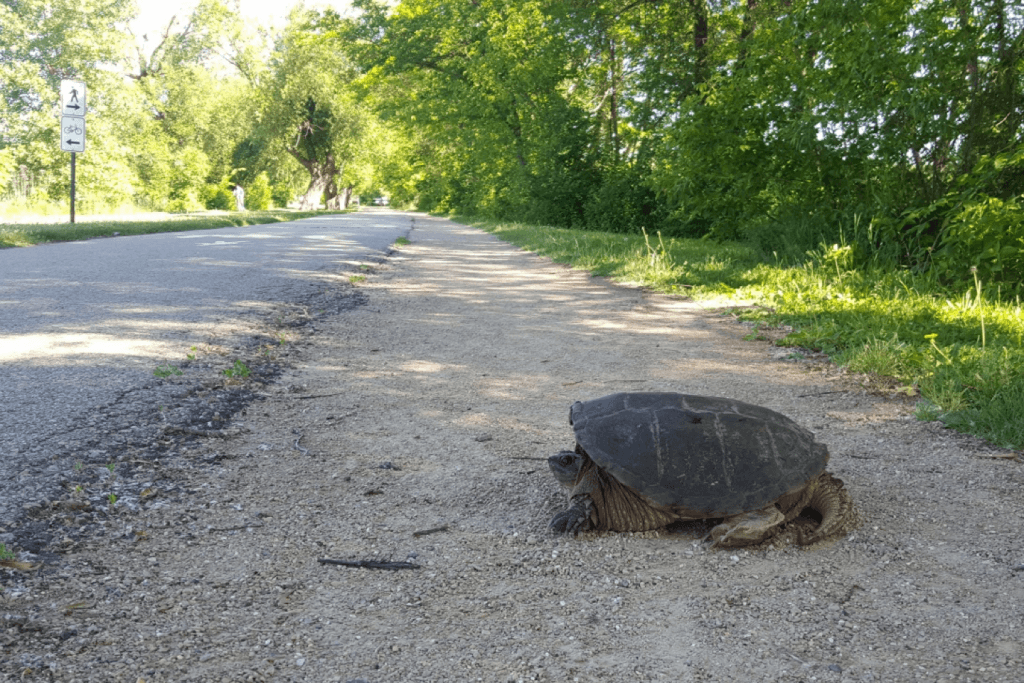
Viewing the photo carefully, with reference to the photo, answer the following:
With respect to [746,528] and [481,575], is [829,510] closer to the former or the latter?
[746,528]

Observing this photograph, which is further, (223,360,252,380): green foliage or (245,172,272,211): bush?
(245,172,272,211): bush

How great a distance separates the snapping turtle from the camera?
2924 millimetres

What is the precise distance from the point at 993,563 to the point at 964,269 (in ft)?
20.4

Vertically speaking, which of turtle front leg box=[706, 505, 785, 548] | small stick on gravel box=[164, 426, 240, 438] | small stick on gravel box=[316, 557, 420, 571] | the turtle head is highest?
the turtle head

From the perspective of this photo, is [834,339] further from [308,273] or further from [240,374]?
[308,273]

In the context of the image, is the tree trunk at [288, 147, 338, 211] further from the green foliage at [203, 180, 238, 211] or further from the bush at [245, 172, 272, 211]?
the green foliage at [203, 180, 238, 211]

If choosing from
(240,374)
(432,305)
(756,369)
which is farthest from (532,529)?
(432,305)

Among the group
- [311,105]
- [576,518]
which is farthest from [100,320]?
[311,105]

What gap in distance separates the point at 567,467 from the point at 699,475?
57 centimetres

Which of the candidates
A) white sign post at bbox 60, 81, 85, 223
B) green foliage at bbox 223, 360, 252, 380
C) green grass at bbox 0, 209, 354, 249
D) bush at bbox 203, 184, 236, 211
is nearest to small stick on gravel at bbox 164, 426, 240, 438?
green foliage at bbox 223, 360, 252, 380

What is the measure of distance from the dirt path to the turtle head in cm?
17

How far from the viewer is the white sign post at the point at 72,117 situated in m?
20.1

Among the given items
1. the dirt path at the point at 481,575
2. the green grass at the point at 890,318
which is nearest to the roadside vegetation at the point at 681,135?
the green grass at the point at 890,318

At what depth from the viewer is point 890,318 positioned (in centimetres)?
683
